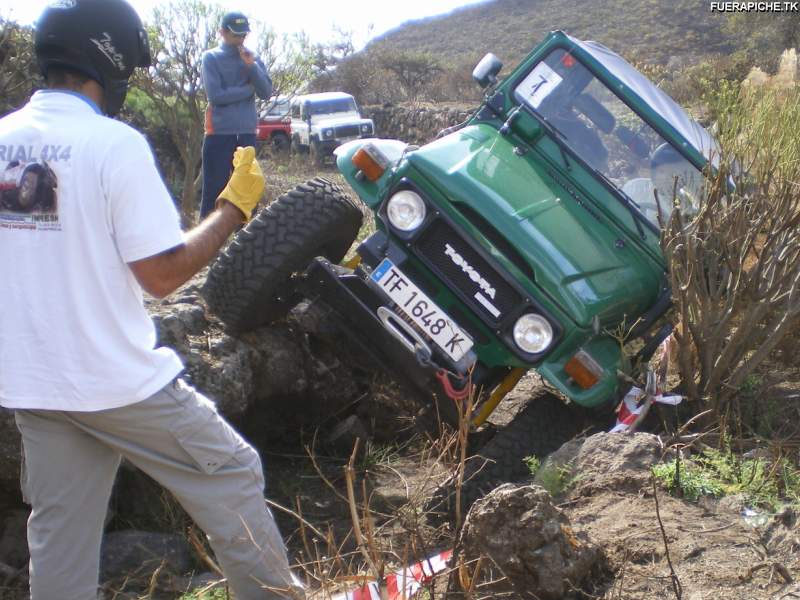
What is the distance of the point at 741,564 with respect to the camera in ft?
9.39

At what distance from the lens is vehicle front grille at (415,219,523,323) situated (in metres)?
4.14

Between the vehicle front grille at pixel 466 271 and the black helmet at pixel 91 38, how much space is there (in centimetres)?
200

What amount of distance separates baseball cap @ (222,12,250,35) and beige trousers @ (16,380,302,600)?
174 inches

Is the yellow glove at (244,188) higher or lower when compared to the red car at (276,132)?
higher

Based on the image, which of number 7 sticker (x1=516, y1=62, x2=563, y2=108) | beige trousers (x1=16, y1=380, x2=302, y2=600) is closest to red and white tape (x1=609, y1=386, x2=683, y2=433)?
number 7 sticker (x1=516, y1=62, x2=563, y2=108)

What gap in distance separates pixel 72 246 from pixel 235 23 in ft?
14.6

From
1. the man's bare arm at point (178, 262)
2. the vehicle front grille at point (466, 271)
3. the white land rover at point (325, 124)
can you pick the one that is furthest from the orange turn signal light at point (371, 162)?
the white land rover at point (325, 124)

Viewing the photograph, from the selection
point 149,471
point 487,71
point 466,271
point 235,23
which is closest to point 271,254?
point 466,271

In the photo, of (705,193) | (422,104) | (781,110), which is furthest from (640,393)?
(422,104)

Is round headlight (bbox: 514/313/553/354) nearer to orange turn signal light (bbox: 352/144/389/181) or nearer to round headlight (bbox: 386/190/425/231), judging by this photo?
round headlight (bbox: 386/190/425/231)

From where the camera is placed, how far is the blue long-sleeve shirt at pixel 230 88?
21.1ft

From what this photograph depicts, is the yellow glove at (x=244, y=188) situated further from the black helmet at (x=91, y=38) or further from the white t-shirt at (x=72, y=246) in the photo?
the black helmet at (x=91, y=38)

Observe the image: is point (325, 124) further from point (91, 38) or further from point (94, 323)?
point (94, 323)

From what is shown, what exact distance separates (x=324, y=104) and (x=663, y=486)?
18.8 metres
